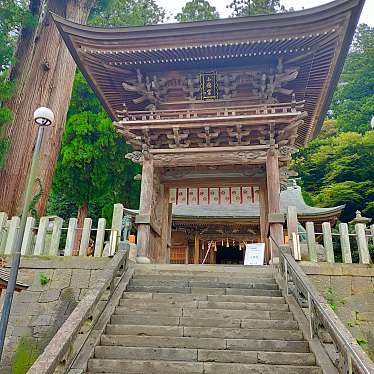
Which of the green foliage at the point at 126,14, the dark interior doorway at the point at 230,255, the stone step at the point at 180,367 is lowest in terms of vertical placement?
the stone step at the point at 180,367

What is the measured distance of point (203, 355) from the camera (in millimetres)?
4316

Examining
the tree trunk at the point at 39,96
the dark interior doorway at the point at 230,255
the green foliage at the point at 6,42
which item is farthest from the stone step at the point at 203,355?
the dark interior doorway at the point at 230,255

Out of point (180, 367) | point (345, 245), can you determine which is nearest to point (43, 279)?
point (180, 367)

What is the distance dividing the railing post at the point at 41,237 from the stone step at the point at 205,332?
285 centimetres

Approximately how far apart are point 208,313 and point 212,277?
1.46 meters

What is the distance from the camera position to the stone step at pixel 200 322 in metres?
4.95

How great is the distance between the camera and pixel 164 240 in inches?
399

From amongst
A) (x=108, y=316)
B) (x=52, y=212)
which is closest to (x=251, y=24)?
(x=108, y=316)

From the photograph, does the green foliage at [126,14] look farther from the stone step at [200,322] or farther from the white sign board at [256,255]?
the stone step at [200,322]

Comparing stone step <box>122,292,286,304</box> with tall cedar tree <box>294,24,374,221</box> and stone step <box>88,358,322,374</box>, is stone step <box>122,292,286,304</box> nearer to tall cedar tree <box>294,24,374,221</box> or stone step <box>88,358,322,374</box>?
stone step <box>88,358,322,374</box>

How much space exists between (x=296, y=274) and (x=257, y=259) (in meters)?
4.93

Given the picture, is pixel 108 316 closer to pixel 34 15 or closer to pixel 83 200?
pixel 34 15

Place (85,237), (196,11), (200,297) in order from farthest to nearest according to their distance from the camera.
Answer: (196,11) < (85,237) < (200,297)

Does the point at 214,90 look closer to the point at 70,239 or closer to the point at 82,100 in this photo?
the point at 70,239
